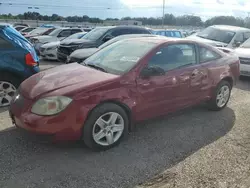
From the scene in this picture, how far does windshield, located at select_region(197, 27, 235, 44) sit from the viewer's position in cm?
1098

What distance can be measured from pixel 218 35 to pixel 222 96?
656 centimetres

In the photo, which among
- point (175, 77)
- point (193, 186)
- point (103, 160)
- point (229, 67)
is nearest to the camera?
point (193, 186)

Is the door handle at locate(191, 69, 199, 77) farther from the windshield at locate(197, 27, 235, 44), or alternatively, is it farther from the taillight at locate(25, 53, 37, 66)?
the windshield at locate(197, 27, 235, 44)

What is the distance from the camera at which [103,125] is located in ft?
12.1

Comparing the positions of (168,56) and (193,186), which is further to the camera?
(168,56)

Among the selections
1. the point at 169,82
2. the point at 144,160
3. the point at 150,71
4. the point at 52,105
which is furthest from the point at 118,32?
the point at 144,160

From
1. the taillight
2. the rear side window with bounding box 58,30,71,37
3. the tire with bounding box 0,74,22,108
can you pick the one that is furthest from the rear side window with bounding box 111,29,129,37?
the rear side window with bounding box 58,30,71,37

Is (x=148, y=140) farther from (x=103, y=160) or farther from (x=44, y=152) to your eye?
(x=44, y=152)

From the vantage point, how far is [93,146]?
11.9ft

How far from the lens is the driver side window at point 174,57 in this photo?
4281mm

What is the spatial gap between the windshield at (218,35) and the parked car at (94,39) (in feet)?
8.38

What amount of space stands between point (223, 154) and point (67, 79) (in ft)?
7.69

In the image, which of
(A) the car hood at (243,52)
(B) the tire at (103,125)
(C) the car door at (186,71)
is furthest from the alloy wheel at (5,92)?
(A) the car hood at (243,52)

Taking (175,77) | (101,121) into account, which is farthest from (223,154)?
(101,121)
